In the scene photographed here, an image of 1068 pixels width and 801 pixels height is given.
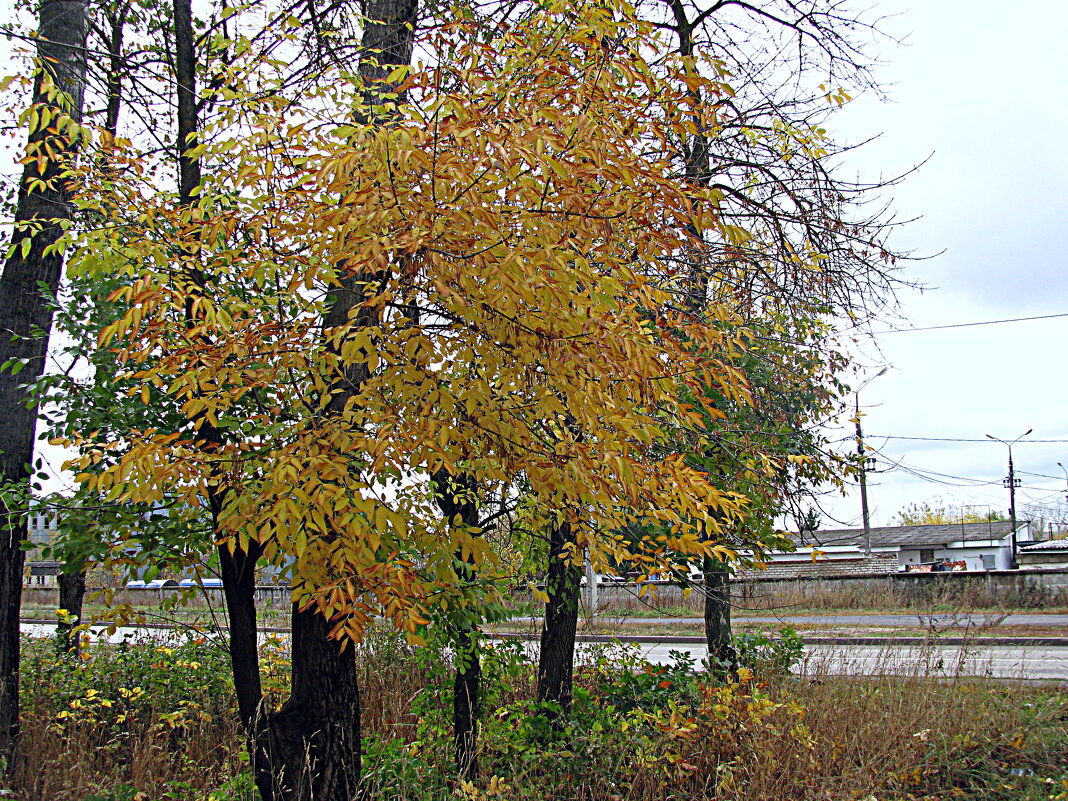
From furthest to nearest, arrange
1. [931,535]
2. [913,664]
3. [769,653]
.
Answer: [931,535] → [769,653] → [913,664]

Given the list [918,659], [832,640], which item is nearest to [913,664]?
[918,659]

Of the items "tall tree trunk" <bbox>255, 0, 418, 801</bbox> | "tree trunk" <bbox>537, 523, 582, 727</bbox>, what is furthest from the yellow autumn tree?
"tree trunk" <bbox>537, 523, 582, 727</bbox>

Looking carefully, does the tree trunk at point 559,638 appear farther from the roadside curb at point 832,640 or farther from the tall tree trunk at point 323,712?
the tall tree trunk at point 323,712

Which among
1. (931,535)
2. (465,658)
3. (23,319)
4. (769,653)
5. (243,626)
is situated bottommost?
(931,535)

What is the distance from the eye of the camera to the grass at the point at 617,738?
15.3 feet

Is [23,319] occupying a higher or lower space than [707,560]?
higher

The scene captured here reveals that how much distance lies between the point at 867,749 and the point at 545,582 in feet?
8.11

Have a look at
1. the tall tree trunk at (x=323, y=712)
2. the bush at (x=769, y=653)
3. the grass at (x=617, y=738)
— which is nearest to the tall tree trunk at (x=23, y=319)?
the grass at (x=617, y=738)

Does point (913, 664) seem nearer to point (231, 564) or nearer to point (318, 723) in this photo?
point (318, 723)

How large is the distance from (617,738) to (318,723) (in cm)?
206

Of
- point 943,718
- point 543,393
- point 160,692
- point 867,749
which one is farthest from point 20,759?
point 943,718

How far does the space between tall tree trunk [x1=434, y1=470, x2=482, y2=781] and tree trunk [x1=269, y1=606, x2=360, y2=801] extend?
0.72 metres

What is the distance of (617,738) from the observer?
510 centimetres

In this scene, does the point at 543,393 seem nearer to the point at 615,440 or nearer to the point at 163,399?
the point at 615,440
